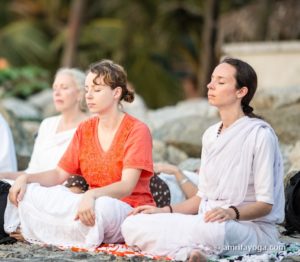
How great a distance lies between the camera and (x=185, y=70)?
3067cm

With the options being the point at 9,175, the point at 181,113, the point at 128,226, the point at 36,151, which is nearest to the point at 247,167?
the point at 128,226

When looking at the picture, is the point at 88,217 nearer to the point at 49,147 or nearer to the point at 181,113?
the point at 49,147

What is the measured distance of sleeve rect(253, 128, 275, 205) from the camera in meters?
5.72

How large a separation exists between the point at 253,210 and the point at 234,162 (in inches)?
13.4

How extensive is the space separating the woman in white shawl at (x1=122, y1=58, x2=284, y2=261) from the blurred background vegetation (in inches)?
452

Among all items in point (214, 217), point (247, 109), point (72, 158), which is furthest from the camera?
point (72, 158)

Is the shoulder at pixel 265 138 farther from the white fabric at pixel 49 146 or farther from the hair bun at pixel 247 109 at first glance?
the white fabric at pixel 49 146

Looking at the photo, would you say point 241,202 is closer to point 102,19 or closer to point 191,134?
point 191,134

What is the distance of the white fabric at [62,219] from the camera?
6.10m

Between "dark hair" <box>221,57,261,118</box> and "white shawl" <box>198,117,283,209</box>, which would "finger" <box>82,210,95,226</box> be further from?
"dark hair" <box>221,57,261,118</box>

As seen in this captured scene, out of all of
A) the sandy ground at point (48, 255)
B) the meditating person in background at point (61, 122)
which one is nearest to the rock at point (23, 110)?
the meditating person in background at point (61, 122)

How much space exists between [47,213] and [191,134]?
4.06 metres

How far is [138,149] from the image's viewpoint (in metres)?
6.29

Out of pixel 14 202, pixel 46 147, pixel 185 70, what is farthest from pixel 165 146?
pixel 185 70
